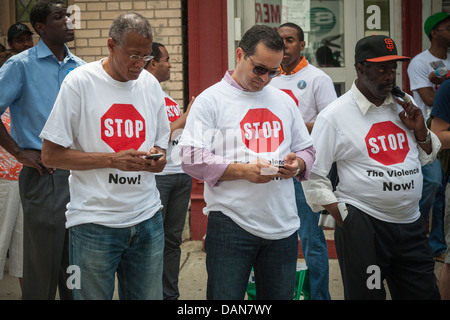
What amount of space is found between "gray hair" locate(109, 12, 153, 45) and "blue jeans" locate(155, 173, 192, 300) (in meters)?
1.90

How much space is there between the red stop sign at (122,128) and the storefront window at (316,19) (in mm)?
4033

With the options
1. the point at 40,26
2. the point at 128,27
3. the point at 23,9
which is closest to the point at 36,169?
the point at 40,26

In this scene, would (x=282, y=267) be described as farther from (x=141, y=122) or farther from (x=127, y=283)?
(x=141, y=122)

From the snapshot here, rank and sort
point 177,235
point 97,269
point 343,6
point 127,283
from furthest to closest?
point 343,6 → point 177,235 → point 127,283 → point 97,269

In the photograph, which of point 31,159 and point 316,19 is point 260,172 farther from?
point 316,19

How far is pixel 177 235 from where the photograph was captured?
15.9 feet

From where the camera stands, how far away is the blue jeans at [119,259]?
296 centimetres

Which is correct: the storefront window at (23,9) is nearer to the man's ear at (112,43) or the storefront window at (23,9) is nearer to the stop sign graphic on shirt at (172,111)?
the stop sign graphic on shirt at (172,111)

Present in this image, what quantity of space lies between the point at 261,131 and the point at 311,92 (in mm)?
1864

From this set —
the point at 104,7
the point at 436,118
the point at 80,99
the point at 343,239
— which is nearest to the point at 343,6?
the point at 104,7

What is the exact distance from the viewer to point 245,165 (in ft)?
9.71

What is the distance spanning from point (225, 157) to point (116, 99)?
0.62 metres

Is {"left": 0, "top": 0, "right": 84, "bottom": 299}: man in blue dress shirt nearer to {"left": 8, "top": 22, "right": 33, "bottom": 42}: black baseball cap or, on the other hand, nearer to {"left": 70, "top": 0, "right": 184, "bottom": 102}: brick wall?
{"left": 8, "top": 22, "right": 33, "bottom": 42}: black baseball cap

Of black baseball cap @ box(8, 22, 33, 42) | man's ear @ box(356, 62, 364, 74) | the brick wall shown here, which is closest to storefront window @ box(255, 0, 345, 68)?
the brick wall
